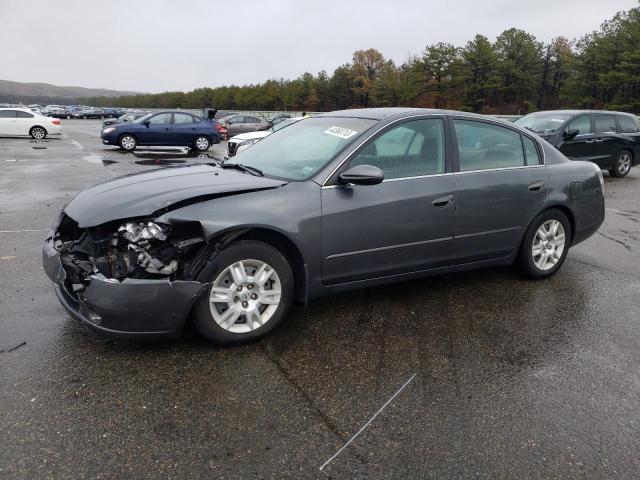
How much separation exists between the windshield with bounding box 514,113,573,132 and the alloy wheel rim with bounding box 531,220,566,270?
837cm

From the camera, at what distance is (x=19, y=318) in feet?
12.0

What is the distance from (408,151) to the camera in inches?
157

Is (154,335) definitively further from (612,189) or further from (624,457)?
(612,189)

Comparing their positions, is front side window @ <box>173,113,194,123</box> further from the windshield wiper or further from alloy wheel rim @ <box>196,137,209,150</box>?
the windshield wiper

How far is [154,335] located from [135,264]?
0.44m

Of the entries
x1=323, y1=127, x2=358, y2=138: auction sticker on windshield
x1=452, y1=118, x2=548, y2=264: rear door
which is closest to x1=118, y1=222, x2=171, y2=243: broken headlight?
x1=323, y1=127, x2=358, y2=138: auction sticker on windshield

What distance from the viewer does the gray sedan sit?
3074mm

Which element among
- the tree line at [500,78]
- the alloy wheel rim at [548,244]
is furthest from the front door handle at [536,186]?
the tree line at [500,78]

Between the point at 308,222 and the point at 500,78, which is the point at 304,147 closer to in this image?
the point at 308,222

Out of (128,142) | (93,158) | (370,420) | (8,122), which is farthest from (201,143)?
(370,420)

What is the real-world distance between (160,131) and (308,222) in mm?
17034

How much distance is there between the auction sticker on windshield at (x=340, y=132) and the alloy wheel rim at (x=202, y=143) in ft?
53.2

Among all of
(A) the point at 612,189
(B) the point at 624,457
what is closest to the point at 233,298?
(B) the point at 624,457

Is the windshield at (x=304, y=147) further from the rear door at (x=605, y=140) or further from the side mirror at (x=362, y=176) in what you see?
the rear door at (x=605, y=140)
